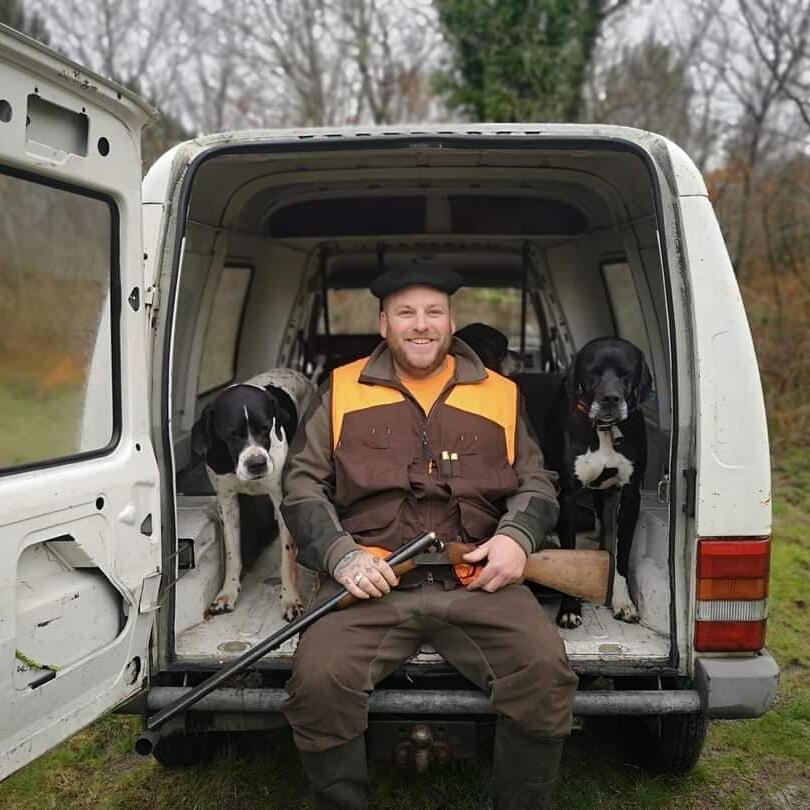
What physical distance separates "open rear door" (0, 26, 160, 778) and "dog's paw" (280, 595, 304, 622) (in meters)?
0.89

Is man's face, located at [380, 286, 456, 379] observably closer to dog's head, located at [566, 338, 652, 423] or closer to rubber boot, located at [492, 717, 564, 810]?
dog's head, located at [566, 338, 652, 423]

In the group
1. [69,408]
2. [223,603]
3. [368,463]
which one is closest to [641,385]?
[368,463]

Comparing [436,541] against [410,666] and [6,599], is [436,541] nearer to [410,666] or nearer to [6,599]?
[410,666]

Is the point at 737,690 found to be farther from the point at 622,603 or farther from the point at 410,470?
the point at 410,470

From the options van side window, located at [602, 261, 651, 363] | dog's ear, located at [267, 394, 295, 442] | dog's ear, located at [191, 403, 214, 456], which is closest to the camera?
dog's ear, located at [191, 403, 214, 456]

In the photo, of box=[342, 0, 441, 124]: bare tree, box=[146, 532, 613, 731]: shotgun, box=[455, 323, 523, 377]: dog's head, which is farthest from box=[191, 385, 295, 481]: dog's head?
box=[342, 0, 441, 124]: bare tree

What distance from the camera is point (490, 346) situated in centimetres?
503

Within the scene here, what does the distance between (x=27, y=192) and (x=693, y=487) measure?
2.10 metres

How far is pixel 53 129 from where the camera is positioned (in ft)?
6.99

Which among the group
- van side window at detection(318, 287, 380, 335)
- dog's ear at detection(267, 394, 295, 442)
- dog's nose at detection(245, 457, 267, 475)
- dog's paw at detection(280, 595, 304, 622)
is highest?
van side window at detection(318, 287, 380, 335)

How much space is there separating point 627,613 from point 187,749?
6.05 feet

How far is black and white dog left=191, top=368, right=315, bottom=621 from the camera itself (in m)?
3.53

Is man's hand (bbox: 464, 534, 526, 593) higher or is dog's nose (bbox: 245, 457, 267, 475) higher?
dog's nose (bbox: 245, 457, 267, 475)

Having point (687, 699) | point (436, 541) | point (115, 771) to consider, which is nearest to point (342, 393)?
point (436, 541)
